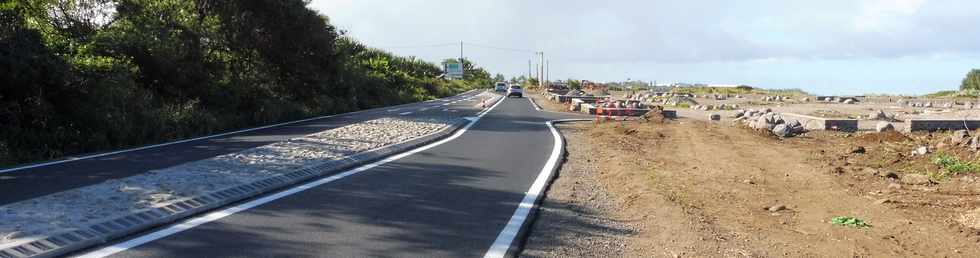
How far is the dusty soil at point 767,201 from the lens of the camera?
6.30 meters

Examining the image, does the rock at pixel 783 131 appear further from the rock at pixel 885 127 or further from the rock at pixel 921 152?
the rock at pixel 921 152

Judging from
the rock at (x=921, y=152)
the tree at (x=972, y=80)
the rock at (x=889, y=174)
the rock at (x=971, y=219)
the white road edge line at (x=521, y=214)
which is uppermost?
the tree at (x=972, y=80)

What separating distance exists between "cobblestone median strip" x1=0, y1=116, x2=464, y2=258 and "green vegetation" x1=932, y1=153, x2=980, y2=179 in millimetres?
9102

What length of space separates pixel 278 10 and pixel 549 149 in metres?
15.6

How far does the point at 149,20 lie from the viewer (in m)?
20.8

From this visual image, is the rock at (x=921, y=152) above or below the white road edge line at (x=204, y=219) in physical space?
below

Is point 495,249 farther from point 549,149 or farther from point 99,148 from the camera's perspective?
point 99,148

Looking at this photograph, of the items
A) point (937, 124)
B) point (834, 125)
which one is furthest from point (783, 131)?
point (937, 124)

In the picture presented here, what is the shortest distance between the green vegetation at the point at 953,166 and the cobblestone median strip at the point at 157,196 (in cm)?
910

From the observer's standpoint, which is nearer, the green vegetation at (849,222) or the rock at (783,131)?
the green vegetation at (849,222)

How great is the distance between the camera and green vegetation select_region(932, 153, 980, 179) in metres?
11.1

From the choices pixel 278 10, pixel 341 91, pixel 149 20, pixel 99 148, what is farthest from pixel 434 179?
pixel 341 91

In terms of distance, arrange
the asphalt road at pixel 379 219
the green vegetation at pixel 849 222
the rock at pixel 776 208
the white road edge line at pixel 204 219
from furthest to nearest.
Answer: the rock at pixel 776 208 < the green vegetation at pixel 849 222 < the asphalt road at pixel 379 219 < the white road edge line at pixel 204 219

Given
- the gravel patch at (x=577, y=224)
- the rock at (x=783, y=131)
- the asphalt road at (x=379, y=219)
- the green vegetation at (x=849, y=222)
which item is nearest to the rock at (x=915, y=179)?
the green vegetation at (x=849, y=222)
